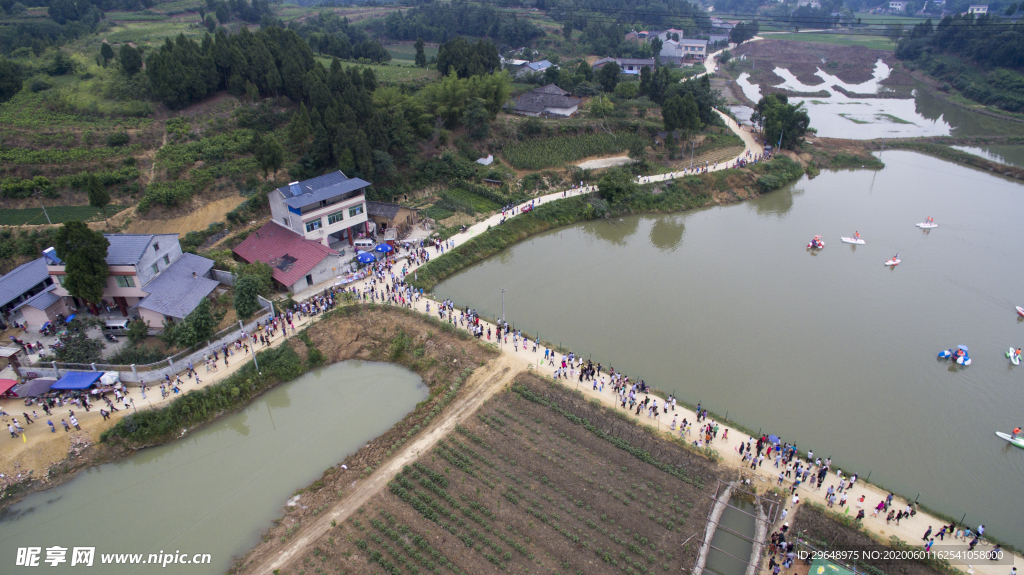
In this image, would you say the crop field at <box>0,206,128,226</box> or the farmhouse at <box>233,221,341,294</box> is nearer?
the farmhouse at <box>233,221,341,294</box>

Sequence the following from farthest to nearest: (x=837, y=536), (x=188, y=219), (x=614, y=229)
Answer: (x=614, y=229)
(x=188, y=219)
(x=837, y=536)

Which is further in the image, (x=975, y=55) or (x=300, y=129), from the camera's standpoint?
(x=975, y=55)

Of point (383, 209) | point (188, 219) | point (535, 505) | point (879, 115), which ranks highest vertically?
point (879, 115)

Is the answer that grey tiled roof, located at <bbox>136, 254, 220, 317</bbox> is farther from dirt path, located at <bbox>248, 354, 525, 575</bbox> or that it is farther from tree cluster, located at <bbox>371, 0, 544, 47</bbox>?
tree cluster, located at <bbox>371, 0, 544, 47</bbox>

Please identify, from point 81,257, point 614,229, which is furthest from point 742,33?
point 81,257

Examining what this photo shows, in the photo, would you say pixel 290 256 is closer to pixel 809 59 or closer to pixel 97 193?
pixel 97 193

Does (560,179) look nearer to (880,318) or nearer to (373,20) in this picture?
(880,318)

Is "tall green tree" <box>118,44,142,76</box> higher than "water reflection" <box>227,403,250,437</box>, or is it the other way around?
"tall green tree" <box>118,44,142,76</box>

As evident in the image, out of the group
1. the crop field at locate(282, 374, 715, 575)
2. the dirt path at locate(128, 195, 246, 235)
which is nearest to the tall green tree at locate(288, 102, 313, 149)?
the dirt path at locate(128, 195, 246, 235)
